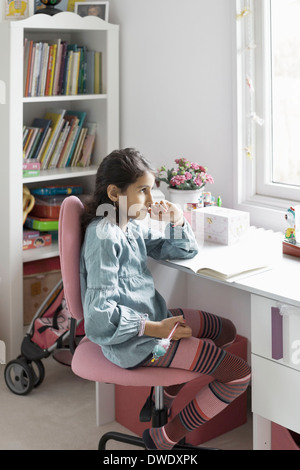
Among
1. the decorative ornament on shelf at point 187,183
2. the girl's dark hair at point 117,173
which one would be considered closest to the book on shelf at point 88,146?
the decorative ornament on shelf at point 187,183

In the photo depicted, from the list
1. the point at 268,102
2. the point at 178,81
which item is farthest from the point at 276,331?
the point at 178,81

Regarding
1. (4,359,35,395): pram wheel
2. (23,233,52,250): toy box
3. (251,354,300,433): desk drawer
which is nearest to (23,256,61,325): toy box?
(23,233,52,250): toy box

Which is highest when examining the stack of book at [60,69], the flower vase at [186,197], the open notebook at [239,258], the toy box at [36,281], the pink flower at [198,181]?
the stack of book at [60,69]

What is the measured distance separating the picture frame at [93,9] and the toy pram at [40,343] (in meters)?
1.29

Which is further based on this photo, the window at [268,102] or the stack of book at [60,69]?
the stack of book at [60,69]

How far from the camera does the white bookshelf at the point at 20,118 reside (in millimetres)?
2793

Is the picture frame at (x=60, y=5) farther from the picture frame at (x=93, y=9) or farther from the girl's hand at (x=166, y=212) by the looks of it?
the girl's hand at (x=166, y=212)

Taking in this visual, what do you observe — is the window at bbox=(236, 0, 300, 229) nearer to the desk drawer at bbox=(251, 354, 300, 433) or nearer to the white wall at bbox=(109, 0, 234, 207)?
the white wall at bbox=(109, 0, 234, 207)

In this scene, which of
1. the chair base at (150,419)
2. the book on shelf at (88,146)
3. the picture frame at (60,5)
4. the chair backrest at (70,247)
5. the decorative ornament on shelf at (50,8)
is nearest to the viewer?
the chair backrest at (70,247)

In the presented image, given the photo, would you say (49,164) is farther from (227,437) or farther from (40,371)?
(227,437)

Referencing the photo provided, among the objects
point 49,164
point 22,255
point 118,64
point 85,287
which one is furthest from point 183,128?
point 85,287

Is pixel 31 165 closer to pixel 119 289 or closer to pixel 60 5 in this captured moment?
pixel 60 5

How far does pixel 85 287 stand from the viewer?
1.97 metres

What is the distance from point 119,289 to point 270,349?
47cm
